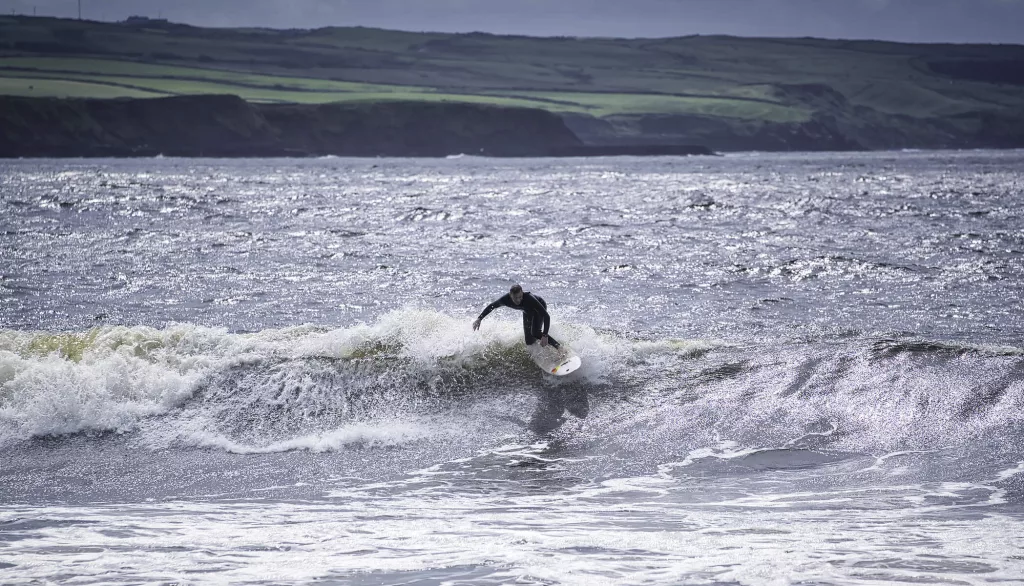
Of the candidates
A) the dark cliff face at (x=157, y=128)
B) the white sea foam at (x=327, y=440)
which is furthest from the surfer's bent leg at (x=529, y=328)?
the dark cliff face at (x=157, y=128)

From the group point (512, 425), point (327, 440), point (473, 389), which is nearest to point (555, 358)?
point (473, 389)

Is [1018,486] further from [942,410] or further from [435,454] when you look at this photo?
[435,454]

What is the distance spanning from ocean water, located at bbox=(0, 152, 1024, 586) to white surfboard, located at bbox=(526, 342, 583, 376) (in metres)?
0.24

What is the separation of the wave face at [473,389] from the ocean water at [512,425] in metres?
0.06

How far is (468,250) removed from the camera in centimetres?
4088

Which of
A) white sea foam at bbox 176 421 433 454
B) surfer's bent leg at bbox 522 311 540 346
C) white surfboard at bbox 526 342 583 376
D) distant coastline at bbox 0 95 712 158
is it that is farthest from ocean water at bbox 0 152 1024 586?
distant coastline at bbox 0 95 712 158

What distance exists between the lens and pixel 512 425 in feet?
53.0

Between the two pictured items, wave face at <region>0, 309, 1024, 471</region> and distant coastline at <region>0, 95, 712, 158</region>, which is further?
distant coastline at <region>0, 95, 712, 158</region>

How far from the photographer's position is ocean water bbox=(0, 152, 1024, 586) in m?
10.3

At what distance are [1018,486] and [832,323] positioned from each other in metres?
11.2

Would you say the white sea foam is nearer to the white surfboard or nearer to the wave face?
the wave face

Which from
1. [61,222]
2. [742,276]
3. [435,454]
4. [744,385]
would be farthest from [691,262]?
[61,222]

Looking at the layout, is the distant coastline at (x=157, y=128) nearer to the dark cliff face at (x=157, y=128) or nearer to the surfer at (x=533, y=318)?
the dark cliff face at (x=157, y=128)

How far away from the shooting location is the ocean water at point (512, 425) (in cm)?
1028
